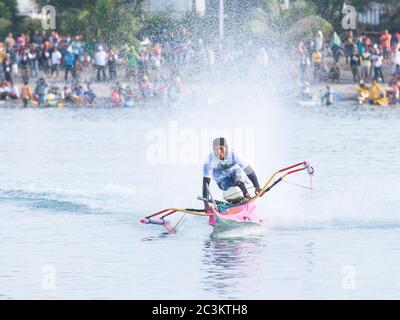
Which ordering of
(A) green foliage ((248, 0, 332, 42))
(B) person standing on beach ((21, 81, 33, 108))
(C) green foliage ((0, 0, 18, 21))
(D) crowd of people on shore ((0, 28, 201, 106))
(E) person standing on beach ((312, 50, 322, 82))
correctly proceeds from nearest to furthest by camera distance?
(E) person standing on beach ((312, 50, 322, 82)) < (B) person standing on beach ((21, 81, 33, 108)) < (D) crowd of people on shore ((0, 28, 201, 106)) < (A) green foliage ((248, 0, 332, 42)) < (C) green foliage ((0, 0, 18, 21))

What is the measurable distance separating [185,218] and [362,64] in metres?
40.9

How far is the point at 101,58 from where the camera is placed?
7456 centimetres

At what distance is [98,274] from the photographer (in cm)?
2752

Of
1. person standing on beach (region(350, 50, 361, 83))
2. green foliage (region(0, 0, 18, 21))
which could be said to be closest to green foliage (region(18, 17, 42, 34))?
green foliage (region(0, 0, 18, 21))

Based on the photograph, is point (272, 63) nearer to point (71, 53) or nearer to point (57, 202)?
point (71, 53)

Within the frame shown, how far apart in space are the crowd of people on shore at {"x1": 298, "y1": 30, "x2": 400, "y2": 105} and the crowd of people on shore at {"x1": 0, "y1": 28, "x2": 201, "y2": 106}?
19.2 feet

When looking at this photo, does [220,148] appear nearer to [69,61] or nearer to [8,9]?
[69,61]

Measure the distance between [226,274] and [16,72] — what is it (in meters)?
51.0

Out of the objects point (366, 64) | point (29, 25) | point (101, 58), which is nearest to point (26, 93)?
point (101, 58)

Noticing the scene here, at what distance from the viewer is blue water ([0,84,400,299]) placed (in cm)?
2667

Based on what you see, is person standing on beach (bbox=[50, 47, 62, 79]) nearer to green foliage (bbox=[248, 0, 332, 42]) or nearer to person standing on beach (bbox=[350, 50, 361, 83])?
green foliage (bbox=[248, 0, 332, 42])

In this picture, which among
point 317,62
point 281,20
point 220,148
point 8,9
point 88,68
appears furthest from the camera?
point 8,9
